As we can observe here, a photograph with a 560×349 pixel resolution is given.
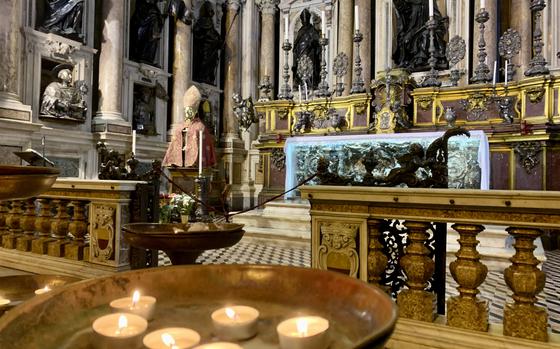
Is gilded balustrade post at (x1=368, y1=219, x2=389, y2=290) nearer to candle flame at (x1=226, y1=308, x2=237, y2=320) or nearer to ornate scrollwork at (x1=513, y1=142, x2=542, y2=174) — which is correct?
candle flame at (x1=226, y1=308, x2=237, y2=320)

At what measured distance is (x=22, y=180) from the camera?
140cm

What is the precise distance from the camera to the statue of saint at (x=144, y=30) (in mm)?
10641

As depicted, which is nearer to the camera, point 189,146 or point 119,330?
point 119,330

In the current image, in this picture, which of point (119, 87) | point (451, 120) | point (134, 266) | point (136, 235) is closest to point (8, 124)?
point (119, 87)

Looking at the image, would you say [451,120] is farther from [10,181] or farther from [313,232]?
[10,181]

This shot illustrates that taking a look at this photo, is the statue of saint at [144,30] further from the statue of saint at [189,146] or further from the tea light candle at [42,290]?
the tea light candle at [42,290]

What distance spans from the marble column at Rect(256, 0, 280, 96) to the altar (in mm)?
6234

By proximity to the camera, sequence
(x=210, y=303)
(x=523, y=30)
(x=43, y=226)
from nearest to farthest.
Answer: (x=210, y=303), (x=43, y=226), (x=523, y=30)

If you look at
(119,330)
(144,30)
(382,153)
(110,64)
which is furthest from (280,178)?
(119,330)

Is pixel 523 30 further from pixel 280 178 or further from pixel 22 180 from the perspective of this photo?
pixel 22 180

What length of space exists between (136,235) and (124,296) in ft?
3.08

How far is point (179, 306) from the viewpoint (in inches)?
35.4

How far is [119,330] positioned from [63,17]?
32.0ft

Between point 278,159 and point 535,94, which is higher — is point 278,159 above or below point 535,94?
below
